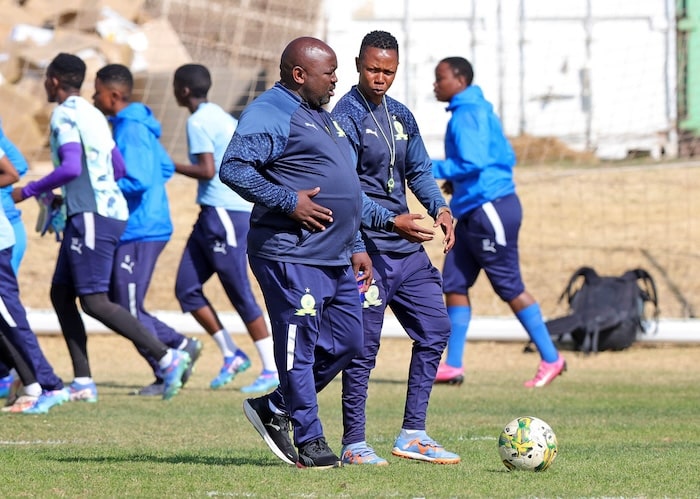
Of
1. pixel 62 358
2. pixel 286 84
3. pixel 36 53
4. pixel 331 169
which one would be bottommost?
pixel 62 358

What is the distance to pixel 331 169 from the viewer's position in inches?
257

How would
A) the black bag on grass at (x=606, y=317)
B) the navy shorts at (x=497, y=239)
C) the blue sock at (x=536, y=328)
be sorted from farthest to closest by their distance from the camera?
the black bag on grass at (x=606, y=317) → the blue sock at (x=536, y=328) → the navy shorts at (x=497, y=239)

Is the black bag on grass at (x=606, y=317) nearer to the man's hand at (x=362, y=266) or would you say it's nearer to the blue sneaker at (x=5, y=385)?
the blue sneaker at (x=5, y=385)

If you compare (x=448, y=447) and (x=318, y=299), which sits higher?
(x=318, y=299)

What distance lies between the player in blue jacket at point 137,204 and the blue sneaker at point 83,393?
0.53 m

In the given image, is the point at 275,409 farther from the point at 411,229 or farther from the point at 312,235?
the point at 411,229

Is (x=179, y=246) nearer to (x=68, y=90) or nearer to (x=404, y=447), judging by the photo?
(x=68, y=90)

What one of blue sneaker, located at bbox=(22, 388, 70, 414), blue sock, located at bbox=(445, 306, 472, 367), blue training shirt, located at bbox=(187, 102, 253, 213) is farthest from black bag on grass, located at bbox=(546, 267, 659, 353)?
blue sneaker, located at bbox=(22, 388, 70, 414)

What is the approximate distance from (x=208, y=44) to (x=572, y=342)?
11.1m

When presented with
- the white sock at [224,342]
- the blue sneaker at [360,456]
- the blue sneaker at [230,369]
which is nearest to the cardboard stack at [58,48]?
the white sock at [224,342]

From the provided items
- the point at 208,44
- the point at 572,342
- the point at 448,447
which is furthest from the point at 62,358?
the point at 208,44

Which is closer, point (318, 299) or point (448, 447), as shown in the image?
point (318, 299)

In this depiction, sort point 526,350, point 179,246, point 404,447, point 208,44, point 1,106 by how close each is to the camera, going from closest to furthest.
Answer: point 404,447 → point 526,350 → point 179,246 → point 1,106 → point 208,44

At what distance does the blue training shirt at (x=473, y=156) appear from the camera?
1073 cm
